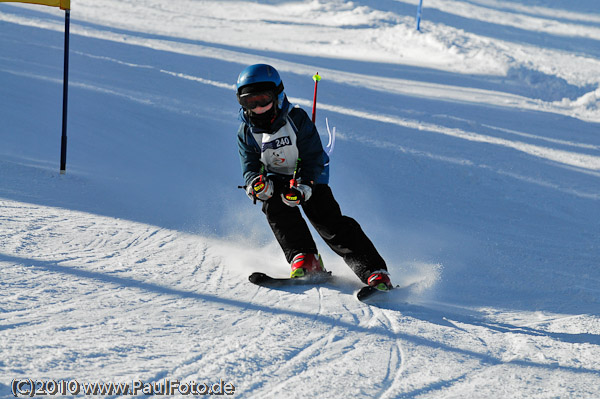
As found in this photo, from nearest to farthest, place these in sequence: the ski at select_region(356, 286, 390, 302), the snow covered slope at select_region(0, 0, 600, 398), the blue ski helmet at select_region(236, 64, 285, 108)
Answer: the snow covered slope at select_region(0, 0, 600, 398) < the ski at select_region(356, 286, 390, 302) < the blue ski helmet at select_region(236, 64, 285, 108)

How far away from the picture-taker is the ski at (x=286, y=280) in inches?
176

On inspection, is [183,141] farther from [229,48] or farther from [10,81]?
[229,48]

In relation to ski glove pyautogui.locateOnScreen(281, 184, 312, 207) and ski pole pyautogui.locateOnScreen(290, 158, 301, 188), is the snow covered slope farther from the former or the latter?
ski pole pyautogui.locateOnScreen(290, 158, 301, 188)

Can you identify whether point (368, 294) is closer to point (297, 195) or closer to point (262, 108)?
point (297, 195)

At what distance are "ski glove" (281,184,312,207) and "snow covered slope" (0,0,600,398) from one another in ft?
2.15

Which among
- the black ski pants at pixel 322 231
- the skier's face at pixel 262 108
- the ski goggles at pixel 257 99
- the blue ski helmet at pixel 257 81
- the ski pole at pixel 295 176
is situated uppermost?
the blue ski helmet at pixel 257 81

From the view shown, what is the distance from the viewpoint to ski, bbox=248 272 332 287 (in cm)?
448

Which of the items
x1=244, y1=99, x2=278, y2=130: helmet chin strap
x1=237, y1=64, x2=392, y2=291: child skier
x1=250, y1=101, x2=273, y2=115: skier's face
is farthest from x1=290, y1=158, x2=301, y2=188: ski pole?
x1=250, y1=101, x2=273, y2=115: skier's face

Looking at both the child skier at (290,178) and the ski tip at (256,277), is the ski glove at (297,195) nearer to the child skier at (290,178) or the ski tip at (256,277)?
the child skier at (290,178)

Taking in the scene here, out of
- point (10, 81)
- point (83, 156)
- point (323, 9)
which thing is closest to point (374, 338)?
point (83, 156)

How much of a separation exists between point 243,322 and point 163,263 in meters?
1.20

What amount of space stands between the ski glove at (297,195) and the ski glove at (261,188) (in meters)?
0.13

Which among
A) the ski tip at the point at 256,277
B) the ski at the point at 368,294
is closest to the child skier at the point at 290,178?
the ski at the point at 368,294

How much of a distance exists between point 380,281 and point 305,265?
0.57 m
